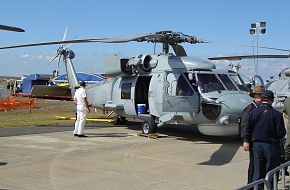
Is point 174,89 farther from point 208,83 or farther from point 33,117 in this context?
point 33,117

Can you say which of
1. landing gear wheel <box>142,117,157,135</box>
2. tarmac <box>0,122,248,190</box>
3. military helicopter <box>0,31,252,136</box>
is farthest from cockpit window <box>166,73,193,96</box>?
tarmac <box>0,122,248,190</box>

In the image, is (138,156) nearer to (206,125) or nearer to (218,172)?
(218,172)

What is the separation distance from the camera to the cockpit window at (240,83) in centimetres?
1288

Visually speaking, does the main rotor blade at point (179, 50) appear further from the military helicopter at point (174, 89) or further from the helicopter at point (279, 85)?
the helicopter at point (279, 85)

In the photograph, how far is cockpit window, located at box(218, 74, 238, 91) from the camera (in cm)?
1261

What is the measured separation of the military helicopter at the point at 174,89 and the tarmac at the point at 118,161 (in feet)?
2.34

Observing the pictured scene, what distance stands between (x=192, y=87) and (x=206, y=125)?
48.6 inches

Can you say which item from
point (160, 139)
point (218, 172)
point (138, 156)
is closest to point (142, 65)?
point (160, 139)

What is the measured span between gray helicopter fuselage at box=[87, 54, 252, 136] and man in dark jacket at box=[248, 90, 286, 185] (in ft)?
18.4

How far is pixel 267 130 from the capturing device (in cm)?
616

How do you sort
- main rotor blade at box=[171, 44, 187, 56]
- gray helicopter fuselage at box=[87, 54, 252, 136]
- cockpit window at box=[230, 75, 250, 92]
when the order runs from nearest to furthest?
gray helicopter fuselage at box=[87, 54, 252, 136] < cockpit window at box=[230, 75, 250, 92] < main rotor blade at box=[171, 44, 187, 56]

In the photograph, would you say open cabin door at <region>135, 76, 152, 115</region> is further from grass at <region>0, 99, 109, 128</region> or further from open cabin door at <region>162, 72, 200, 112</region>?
grass at <region>0, 99, 109, 128</region>

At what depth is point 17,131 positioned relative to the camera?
46.8 feet

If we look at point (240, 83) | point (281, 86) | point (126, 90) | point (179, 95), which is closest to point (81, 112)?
point (126, 90)
